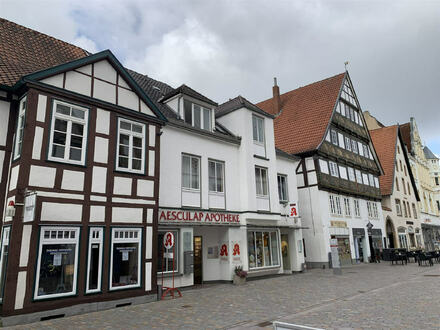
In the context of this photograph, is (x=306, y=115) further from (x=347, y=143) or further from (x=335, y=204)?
(x=335, y=204)

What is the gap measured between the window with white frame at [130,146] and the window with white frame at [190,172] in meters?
3.09

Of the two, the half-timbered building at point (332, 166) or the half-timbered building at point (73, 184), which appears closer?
the half-timbered building at point (73, 184)

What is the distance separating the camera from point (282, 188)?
2042 centimetres

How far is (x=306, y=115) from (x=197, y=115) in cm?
1311

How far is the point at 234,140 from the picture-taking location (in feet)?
56.1

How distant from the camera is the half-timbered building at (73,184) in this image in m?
9.05

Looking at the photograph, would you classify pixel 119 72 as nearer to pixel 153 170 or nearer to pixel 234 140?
pixel 153 170

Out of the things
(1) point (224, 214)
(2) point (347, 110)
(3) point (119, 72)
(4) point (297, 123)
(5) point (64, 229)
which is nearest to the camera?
(5) point (64, 229)

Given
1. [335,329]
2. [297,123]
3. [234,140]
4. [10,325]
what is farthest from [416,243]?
[10,325]

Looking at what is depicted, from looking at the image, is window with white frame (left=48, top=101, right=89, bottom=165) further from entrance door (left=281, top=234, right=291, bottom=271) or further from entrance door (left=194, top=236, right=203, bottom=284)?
entrance door (left=281, top=234, right=291, bottom=271)

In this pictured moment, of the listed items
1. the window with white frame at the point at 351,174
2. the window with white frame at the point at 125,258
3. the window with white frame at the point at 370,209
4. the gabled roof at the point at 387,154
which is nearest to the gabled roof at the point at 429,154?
the gabled roof at the point at 387,154

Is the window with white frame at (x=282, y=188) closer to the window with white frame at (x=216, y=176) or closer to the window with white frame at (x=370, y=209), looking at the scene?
the window with white frame at (x=216, y=176)

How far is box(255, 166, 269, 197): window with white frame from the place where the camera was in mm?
17859

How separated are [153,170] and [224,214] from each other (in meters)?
4.71
